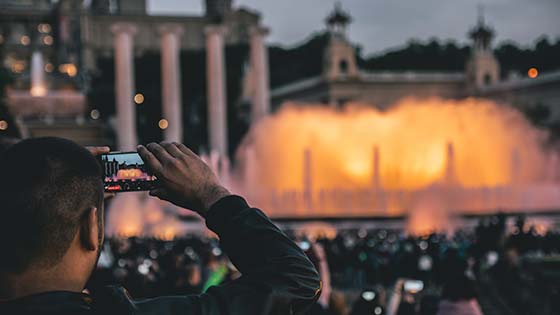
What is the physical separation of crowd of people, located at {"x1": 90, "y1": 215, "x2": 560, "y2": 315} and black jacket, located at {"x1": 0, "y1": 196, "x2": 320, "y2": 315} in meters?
5.07

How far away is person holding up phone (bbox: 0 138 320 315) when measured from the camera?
2.30m

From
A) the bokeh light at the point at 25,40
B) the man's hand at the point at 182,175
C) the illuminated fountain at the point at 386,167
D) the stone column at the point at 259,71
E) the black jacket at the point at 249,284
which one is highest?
the bokeh light at the point at 25,40

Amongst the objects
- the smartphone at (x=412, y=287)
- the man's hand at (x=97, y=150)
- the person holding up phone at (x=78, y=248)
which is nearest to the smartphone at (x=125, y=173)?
the man's hand at (x=97, y=150)

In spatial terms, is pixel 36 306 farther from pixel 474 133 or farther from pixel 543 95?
pixel 543 95

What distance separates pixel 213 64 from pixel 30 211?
60.4 metres

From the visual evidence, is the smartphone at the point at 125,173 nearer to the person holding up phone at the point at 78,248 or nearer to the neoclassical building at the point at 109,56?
the person holding up phone at the point at 78,248

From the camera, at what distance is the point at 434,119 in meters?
65.2

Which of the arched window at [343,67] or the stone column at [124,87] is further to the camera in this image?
the arched window at [343,67]

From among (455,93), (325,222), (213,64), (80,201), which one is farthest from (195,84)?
(80,201)

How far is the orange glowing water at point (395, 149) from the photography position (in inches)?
2312

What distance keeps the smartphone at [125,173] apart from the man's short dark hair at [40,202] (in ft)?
0.79

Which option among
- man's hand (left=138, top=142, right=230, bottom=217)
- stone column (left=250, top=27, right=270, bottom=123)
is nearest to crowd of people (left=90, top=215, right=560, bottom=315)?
man's hand (left=138, top=142, right=230, bottom=217)

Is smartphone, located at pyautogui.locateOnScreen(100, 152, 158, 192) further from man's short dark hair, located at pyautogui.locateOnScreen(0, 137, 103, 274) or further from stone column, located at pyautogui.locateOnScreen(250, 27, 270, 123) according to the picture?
stone column, located at pyautogui.locateOnScreen(250, 27, 270, 123)

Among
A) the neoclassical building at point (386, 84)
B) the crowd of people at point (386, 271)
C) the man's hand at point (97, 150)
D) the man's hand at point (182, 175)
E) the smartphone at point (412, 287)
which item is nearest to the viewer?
the man's hand at point (182, 175)
